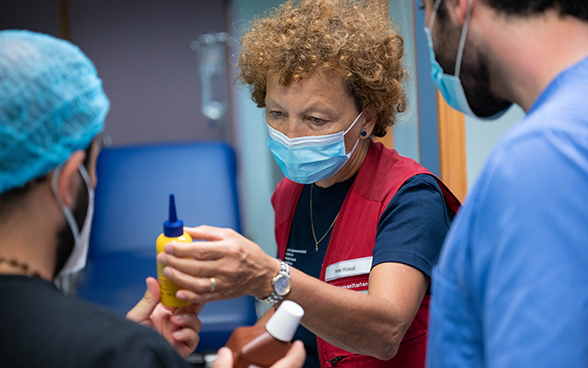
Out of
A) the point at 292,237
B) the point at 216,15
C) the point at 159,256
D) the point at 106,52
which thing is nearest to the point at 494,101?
the point at 159,256

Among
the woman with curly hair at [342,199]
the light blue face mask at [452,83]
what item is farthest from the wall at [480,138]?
the light blue face mask at [452,83]

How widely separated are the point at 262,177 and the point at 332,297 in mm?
2559

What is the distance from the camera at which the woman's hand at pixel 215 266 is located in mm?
870

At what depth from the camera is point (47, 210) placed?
2.39 feet

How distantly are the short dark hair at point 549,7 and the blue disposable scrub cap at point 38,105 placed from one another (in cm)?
65

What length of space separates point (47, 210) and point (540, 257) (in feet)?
2.26

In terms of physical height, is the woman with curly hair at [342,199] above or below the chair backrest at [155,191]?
above

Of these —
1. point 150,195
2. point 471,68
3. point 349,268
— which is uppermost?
point 471,68

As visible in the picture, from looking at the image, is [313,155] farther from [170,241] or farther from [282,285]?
[170,241]

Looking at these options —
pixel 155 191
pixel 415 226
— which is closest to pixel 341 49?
pixel 415 226

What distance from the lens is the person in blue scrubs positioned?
530 mm

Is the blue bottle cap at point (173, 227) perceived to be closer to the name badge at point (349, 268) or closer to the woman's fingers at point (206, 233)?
the woman's fingers at point (206, 233)

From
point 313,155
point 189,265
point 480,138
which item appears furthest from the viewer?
point 480,138

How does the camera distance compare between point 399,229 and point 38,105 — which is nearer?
point 38,105
